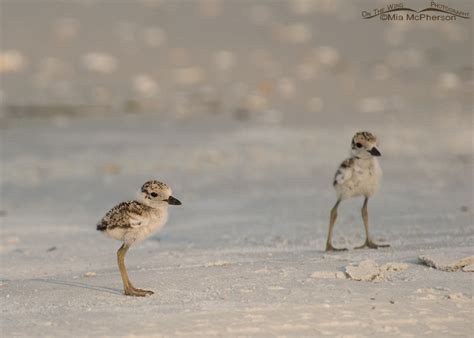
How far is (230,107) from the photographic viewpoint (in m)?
18.9

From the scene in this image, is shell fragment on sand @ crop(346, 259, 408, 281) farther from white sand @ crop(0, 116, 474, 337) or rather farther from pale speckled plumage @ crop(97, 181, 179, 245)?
pale speckled plumage @ crop(97, 181, 179, 245)

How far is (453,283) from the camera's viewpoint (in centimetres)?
696

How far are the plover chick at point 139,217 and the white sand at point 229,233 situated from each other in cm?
39

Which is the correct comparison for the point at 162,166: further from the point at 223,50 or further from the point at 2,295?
the point at 223,50

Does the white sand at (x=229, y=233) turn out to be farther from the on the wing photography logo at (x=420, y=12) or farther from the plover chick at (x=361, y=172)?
the on the wing photography logo at (x=420, y=12)

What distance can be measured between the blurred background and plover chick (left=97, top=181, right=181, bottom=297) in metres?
2.45

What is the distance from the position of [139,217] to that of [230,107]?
11.8m

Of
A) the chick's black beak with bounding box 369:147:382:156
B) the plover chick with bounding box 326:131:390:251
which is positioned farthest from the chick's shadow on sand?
the chick's black beak with bounding box 369:147:382:156

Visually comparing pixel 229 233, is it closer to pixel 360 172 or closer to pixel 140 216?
pixel 360 172

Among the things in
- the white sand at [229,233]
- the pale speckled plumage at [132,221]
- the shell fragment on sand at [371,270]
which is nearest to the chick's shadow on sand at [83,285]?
the white sand at [229,233]

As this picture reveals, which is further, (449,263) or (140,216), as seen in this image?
(449,263)

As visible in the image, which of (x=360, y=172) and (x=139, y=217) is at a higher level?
(x=360, y=172)

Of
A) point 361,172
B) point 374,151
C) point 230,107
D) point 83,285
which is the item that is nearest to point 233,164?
point 230,107

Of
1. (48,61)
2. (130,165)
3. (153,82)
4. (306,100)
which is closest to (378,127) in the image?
(306,100)
